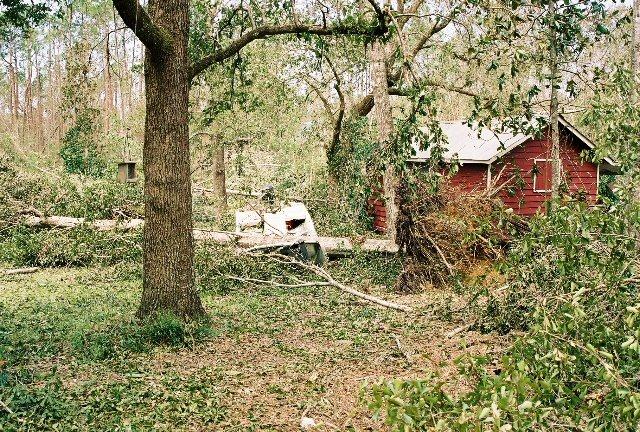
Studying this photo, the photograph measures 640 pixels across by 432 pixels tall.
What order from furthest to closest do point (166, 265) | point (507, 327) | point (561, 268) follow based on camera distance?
1. point (166, 265)
2. point (507, 327)
3. point (561, 268)

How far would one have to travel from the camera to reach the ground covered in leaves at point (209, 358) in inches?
220

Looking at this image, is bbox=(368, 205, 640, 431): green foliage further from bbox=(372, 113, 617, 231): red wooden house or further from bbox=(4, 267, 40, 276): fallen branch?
bbox=(372, 113, 617, 231): red wooden house

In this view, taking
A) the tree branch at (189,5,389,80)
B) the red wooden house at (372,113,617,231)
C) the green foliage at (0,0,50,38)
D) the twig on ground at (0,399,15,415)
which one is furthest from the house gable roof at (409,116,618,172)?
the twig on ground at (0,399,15,415)

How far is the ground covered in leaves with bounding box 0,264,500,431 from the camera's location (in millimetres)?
5582

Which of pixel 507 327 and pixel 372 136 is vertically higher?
pixel 372 136

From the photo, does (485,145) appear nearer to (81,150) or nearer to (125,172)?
(125,172)

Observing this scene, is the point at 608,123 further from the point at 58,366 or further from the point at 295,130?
the point at 295,130

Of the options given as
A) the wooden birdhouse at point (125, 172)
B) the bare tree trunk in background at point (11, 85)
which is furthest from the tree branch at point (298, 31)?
the bare tree trunk in background at point (11, 85)

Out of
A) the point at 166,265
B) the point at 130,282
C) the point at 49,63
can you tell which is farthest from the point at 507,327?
the point at 49,63

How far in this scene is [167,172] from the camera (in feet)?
26.3

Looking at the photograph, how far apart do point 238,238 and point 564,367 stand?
33.5 ft

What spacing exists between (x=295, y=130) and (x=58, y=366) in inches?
807

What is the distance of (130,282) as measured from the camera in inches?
492

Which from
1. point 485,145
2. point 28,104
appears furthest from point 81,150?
point 485,145
